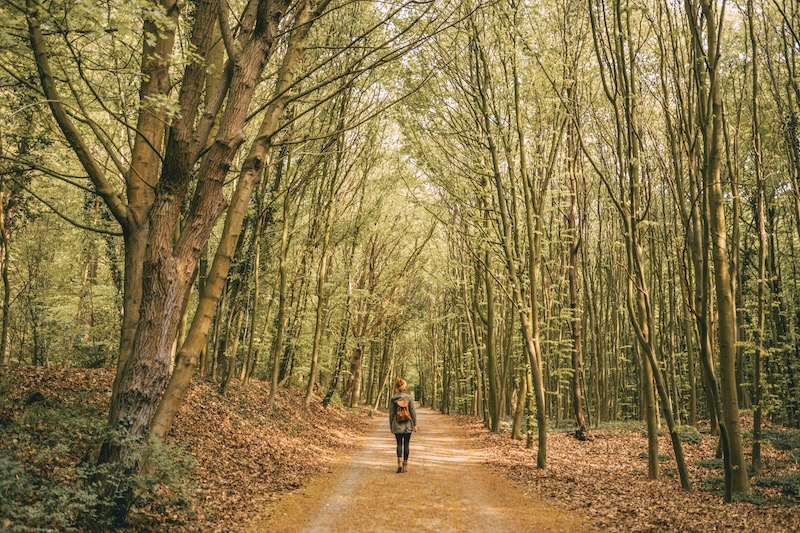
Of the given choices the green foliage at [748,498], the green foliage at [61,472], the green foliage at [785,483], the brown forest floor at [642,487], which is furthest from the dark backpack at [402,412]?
the green foliage at [785,483]

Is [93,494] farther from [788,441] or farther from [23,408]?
[788,441]

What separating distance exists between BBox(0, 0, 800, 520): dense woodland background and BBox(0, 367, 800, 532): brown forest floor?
696 millimetres

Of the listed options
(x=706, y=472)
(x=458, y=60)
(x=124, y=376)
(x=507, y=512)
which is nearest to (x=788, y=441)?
(x=706, y=472)

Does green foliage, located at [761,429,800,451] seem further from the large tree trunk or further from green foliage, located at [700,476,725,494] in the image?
the large tree trunk

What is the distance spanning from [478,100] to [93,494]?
1156 centimetres

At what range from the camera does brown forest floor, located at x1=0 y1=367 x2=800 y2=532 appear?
5734 millimetres

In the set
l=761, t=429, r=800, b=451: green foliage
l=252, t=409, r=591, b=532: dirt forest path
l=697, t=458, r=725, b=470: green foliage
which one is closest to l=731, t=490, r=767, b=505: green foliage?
l=252, t=409, r=591, b=532: dirt forest path

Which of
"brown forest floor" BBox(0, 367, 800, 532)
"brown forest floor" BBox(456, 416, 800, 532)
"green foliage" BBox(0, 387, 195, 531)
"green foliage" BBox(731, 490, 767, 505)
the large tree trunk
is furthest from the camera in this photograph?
the large tree trunk

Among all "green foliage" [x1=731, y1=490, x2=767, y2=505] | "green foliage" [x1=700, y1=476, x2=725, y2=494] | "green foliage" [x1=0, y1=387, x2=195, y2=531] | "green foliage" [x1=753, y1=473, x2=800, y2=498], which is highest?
"green foliage" [x1=0, y1=387, x2=195, y2=531]

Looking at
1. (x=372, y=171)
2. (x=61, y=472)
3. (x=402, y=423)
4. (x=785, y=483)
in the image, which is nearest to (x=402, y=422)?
(x=402, y=423)

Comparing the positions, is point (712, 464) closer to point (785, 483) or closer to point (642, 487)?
point (785, 483)

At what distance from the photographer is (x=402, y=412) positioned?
9516mm

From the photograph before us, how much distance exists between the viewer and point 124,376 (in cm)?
501

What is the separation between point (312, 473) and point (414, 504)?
2999 mm
